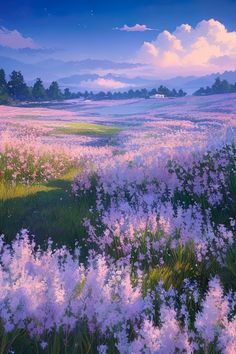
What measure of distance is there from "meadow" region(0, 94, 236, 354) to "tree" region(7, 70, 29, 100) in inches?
2296

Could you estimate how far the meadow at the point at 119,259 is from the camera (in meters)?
2.38

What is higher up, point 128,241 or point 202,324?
point 202,324

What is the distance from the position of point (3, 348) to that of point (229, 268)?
224 cm

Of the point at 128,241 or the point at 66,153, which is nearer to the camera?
the point at 128,241

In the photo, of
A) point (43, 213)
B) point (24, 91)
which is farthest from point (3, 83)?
point (43, 213)

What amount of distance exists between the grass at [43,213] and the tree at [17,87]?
60.7 meters

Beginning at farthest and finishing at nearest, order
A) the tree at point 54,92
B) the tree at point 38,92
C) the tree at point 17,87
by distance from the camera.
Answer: the tree at point 54,92
the tree at point 38,92
the tree at point 17,87

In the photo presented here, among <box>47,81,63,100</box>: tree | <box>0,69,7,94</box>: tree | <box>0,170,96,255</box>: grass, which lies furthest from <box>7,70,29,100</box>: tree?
<box>0,170,96,255</box>: grass

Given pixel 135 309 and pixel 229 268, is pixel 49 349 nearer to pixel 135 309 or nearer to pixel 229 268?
pixel 135 309

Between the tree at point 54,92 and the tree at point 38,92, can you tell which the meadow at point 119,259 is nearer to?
the tree at point 38,92

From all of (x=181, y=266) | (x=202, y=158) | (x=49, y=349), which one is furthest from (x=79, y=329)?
(x=202, y=158)

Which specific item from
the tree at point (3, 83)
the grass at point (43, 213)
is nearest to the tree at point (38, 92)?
the tree at point (3, 83)

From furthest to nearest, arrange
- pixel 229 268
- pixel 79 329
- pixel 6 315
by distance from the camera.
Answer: pixel 229 268, pixel 79 329, pixel 6 315

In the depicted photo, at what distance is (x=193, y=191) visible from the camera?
6848 mm
